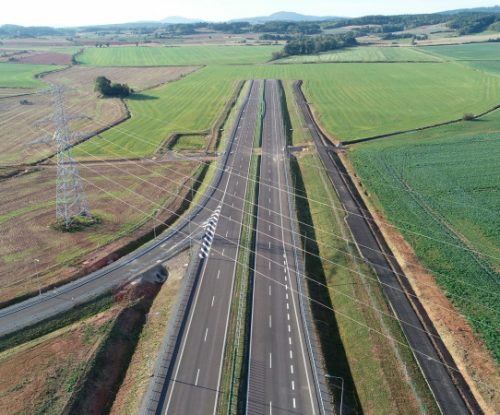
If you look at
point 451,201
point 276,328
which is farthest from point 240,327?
point 451,201

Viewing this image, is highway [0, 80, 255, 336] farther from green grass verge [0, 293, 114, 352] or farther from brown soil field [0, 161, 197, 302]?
brown soil field [0, 161, 197, 302]

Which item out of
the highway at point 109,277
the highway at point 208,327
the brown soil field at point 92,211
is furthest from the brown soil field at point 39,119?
the highway at point 208,327

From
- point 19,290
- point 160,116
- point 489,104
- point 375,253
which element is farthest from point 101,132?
point 489,104

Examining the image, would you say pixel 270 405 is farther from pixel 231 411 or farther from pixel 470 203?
pixel 470 203

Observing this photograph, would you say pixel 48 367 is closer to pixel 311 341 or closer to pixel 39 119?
pixel 311 341

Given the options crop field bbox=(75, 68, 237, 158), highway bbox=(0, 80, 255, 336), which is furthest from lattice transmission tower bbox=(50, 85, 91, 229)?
crop field bbox=(75, 68, 237, 158)

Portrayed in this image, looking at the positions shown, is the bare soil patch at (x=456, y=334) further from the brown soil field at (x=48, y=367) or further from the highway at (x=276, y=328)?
the brown soil field at (x=48, y=367)
